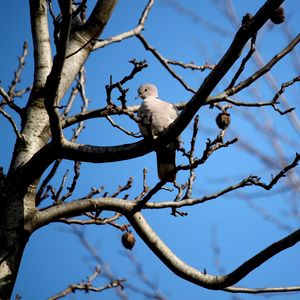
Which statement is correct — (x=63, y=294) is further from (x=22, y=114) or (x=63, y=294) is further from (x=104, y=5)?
(x=104, y=5)

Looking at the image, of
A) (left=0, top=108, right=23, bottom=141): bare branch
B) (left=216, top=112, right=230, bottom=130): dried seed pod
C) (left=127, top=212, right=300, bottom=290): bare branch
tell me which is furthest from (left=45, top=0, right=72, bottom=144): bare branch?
(left=216, top=112, right=230, bottom=130): dried seed pod

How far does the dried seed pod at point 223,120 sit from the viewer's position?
2.82m

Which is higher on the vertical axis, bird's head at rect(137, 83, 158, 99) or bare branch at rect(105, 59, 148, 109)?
bird's head at rect(137, 83, 158, 99)

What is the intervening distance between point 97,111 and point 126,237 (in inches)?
33.6

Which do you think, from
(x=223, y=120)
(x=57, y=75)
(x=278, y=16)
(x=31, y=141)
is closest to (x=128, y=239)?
(x=31, y=141)

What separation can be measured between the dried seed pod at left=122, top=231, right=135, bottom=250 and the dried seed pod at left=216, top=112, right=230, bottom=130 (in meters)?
0.93

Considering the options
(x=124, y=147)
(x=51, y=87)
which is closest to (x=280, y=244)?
(x=124, y=147)

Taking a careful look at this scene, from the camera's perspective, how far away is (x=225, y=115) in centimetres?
287

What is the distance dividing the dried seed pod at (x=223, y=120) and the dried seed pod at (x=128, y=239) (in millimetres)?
927

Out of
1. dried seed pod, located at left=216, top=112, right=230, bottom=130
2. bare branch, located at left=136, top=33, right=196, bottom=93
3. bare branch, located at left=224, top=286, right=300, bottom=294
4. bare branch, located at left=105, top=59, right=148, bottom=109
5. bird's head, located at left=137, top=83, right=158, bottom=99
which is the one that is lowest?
bare branch, located at left=224, top=286, right=300, bottom=294

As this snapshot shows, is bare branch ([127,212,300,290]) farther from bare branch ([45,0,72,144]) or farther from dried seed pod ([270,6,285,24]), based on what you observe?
dried seed pod ([270,6,285,24])

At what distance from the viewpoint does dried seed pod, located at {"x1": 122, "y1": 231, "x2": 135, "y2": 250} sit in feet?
9.43

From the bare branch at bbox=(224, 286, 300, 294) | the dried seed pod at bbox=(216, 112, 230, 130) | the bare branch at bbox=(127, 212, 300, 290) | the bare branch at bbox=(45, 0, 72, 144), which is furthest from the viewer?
the dried seed pod at bbox=(216, 112, 230, 130)

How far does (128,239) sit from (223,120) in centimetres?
100
